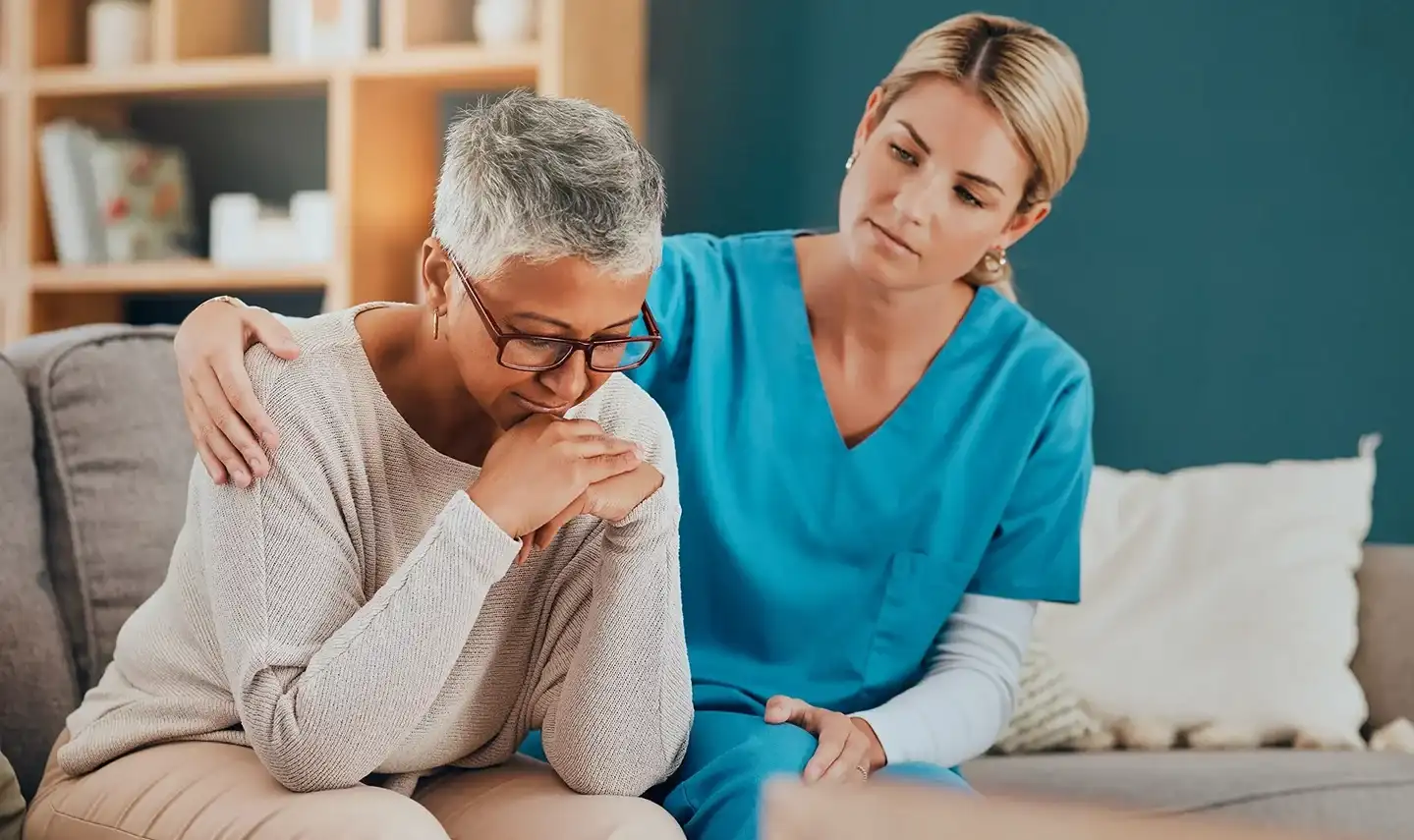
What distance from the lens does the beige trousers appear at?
41.3 inches

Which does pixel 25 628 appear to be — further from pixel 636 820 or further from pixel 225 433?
pixel 636 820

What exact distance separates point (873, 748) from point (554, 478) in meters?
0.45

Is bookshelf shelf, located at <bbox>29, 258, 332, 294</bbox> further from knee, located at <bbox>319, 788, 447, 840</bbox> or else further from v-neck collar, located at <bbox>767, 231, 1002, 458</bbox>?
knee, located at <bbox>319, 788, 447, 840</bbox>

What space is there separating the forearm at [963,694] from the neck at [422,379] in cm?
47

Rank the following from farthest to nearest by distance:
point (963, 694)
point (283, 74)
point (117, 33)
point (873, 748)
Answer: point (117, 33) → point (283, 74) → point (963, 694) → point (873, 748)

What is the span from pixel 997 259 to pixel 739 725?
1.93 feet

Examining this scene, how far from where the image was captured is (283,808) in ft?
3.48

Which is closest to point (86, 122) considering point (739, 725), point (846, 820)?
point (739, 725)

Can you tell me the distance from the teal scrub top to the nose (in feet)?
1.30

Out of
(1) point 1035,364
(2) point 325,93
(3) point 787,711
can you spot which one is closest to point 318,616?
(3) point 787,711

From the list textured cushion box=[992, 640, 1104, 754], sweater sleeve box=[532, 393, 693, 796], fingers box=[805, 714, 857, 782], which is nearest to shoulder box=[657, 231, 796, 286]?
sweater sleeve box=[532, 393, 693, 796]

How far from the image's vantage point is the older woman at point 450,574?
1057 mm

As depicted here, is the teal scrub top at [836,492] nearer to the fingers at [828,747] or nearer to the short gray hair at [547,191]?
the fingers at [828,747]

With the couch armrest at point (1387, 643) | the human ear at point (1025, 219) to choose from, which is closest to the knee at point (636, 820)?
the human ear at point (1025, 219)
